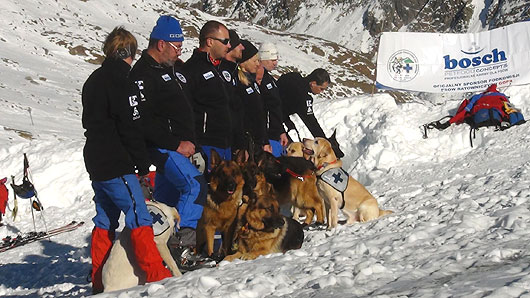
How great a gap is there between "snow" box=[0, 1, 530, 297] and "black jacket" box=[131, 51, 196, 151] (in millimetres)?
1287

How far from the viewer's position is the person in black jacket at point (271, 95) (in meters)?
7.14

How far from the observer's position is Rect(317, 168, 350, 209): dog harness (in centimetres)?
633

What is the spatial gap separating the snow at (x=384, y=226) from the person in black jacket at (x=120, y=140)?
1.97 feet

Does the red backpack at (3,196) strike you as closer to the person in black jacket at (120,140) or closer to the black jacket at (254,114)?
the black jacket at (254,114)

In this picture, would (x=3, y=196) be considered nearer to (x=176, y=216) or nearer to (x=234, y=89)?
(x=234, y=89)

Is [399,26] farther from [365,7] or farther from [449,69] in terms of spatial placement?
[449,69]

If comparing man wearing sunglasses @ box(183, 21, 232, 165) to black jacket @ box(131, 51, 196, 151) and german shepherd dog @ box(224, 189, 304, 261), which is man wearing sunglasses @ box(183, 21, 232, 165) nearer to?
black jacket @ box(131, 51, 196, 151)

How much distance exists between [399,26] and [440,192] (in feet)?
483

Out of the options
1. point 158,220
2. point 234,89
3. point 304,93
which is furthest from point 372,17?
point 158,220

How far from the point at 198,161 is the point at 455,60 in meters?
9.46

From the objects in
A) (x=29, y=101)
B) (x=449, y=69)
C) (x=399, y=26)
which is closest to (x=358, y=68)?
(x=399, y=26)

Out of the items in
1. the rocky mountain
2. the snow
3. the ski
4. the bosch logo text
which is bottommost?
the ski

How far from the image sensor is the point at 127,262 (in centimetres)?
449

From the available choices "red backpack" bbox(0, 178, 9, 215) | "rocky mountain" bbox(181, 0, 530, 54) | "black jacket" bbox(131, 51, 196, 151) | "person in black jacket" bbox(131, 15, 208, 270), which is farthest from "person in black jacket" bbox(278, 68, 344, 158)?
"rocky mountain" bbox(181, 0, 530, 54)
